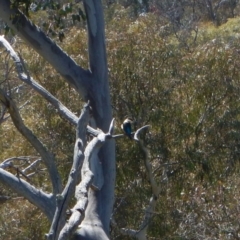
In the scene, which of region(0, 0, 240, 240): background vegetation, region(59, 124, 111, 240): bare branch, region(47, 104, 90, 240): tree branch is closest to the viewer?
region(59, 124, 111, 240): bare branch

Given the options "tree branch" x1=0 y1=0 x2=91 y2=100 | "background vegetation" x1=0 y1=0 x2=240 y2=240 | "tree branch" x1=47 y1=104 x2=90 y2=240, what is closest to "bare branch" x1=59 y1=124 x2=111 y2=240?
"tree branch" x1=47 y1=104 x2=90 y2=240

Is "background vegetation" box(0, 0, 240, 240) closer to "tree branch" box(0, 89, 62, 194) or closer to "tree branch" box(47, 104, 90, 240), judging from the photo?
"tree branch" box(0, 89, 62, 194)

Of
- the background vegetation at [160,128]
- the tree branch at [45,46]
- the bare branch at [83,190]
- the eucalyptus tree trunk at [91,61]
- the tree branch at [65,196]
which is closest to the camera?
the bare branch at [83,190]

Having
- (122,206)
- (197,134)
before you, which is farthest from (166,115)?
(122,206)

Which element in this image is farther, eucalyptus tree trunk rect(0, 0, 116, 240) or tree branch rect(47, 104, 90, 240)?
eucalyptus tree trunk rect(0, 0, 116, 240)

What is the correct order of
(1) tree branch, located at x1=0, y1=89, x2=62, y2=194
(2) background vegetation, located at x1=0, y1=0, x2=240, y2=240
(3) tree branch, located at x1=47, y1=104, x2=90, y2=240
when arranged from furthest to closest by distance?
(2) background vegetation, located at x1=0, y1=0, x2=240, y2=240 → (1) tree branch, located at x1=0, y1=89, x2=62, y2=194 → (3) tree branch, located at x1=47, y1=104, x2=90, y2=240

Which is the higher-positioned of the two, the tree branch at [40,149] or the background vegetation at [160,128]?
the background vegetation at [160,128]

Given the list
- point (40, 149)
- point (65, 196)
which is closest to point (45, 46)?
point (40, 149)

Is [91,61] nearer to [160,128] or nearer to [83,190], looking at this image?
[160,128]

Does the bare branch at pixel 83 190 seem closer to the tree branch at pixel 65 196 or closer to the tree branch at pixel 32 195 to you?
the tree branch at pixel 65 196

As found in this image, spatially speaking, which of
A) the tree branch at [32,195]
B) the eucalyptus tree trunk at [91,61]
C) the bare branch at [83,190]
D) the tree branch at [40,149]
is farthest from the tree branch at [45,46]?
the tree branch at [32,195]

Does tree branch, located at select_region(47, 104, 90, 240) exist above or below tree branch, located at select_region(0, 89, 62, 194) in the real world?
below

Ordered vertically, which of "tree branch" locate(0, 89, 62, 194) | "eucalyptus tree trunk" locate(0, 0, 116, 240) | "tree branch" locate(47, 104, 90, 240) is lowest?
"tree branch" locate(47, 104, 90, 240)

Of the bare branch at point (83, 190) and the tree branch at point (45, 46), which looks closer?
the bare branch at point (83, 190)
